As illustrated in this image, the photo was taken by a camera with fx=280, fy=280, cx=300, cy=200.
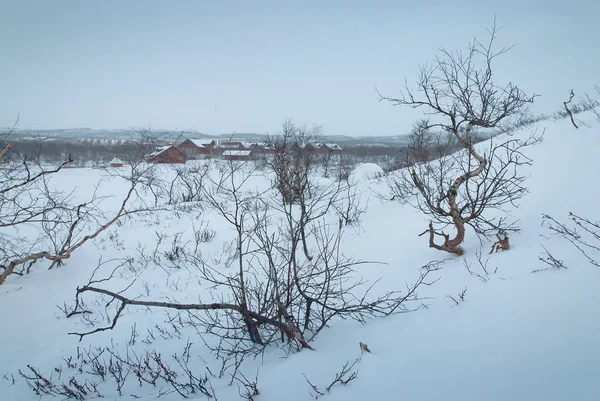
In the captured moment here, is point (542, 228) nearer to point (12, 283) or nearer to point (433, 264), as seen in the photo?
point (433, 264)

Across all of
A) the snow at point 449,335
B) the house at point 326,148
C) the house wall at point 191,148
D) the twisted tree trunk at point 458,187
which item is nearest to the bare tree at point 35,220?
the snow at point 449,335

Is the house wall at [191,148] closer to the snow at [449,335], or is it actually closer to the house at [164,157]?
the house at [164,157]

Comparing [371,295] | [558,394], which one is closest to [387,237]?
[371,295]

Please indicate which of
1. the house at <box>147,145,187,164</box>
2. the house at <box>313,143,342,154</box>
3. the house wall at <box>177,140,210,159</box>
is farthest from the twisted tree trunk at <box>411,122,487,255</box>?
the house wall at <box>177,140,210,159</box>

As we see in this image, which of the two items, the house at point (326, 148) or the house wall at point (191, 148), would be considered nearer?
the house at point (326, 148)

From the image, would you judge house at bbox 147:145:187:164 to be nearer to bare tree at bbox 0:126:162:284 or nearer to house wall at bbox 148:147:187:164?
house wall at bbox 148:147:187:164

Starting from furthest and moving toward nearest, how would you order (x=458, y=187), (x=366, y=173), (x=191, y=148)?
(x=191, y=148)
(x=366, y=173)
(x=458, y=187)

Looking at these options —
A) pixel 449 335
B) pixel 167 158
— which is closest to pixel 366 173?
pixel 167 158

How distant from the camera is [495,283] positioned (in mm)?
3467

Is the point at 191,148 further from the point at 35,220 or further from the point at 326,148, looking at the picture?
the point at 35,220

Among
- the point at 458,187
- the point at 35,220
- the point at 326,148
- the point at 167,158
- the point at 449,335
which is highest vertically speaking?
the point at 326,148

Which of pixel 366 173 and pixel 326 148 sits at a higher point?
pixel 326 148

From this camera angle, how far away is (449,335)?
2600 mm

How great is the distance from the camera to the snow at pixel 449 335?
1.99m
